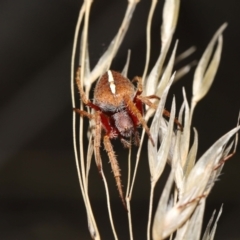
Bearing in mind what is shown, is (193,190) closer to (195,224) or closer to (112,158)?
(195,224)

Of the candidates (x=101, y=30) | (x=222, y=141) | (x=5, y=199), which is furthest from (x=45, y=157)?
(x=222, y=141)

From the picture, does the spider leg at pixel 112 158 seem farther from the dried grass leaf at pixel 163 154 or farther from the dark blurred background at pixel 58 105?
the dark blurred background at pixel 58 105

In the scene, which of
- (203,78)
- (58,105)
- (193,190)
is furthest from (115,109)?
(58,105)

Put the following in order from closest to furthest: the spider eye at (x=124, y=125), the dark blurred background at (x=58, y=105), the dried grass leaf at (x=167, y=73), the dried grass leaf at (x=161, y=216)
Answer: the dried grass leaf at (x=161, y=216) → the dried grass leaf at (x=167, y=73) → the spider eye at (x=124, y=125) → the dark blurred background at (x=58, y=105)

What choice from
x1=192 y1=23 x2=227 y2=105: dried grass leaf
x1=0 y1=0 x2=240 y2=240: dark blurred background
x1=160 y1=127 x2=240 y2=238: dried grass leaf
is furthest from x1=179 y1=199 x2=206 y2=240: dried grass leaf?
x1=0 y1=0 x2=240 y2=240: dark blurred background

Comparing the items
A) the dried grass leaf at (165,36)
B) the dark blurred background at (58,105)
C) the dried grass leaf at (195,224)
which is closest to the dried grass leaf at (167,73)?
the dried grass leaf at (165,36)

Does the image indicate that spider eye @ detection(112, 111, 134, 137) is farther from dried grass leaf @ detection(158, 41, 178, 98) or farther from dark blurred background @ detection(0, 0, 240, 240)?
dark blurred background @ detection(0, 0, 240, 240)

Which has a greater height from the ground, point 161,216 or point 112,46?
point 112,46
